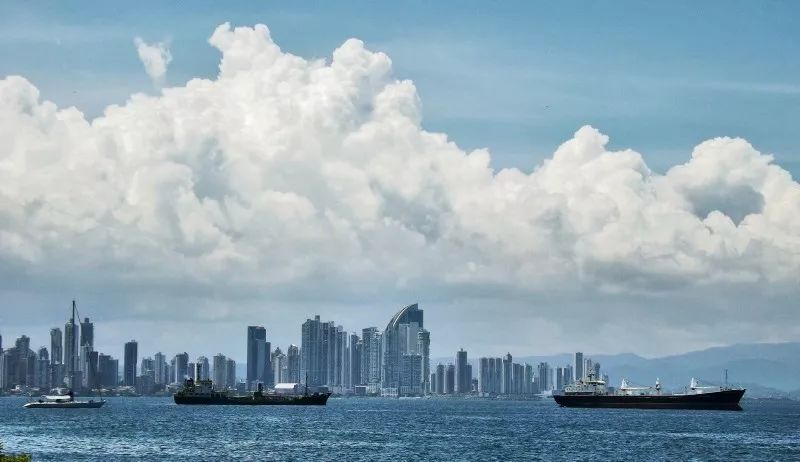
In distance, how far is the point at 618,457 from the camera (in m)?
145

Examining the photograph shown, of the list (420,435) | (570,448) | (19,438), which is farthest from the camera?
(420,435)

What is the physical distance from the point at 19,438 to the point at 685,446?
9825 centimetres

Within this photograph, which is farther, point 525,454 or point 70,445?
point 70,445

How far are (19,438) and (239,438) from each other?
33.0 metres

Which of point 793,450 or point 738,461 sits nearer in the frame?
point 738,461

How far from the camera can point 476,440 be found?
177125mm

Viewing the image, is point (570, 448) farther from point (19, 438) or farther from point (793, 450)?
point (19, 438)

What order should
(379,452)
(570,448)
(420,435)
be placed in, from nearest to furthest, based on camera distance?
(379,452) → (570,448) → (420,435)

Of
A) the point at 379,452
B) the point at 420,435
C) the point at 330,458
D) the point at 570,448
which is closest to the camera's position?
the point at 330,458

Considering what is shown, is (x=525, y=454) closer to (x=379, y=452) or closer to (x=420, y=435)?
(x=379, y=452)

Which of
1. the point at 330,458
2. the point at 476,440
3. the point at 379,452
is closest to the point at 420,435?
the point at 476,440

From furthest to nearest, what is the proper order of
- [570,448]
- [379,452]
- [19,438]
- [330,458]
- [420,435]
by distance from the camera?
[420,435], [19,438], [570,448], [379,452], [330,458]

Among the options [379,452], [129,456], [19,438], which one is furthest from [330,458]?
[19,438]

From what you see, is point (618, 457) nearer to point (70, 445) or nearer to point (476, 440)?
point (476, 440)
